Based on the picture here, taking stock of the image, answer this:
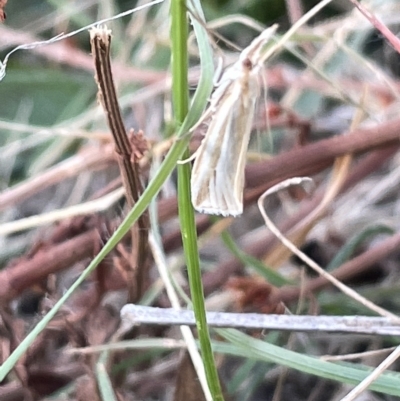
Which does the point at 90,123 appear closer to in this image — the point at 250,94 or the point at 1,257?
the point at 1,257

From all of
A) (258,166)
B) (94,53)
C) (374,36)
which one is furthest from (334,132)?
(94,53)

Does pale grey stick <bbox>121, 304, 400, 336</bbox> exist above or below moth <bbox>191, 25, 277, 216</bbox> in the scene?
below

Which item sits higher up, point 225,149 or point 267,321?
point 225,149

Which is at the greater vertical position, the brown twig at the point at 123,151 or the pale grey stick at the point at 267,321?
the brown twig at the point at 123,151
